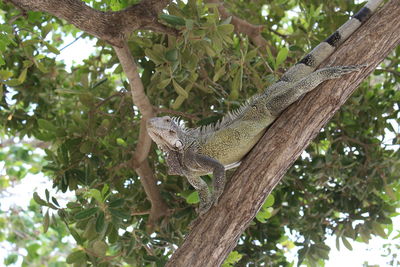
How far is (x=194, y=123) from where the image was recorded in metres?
4.33

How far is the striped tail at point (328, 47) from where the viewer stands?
3.50 metres

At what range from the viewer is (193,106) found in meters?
4.60

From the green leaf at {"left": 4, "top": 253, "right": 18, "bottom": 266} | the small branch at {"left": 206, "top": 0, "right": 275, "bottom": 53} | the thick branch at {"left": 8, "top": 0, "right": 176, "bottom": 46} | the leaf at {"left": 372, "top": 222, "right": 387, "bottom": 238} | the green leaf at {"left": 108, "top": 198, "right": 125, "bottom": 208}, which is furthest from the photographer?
the green leaf at {"left": 4, "top": 253, "right": 18, "bottom": 266}

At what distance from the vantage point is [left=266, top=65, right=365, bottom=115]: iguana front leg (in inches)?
123

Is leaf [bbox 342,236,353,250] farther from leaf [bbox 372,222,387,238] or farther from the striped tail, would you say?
the striped tail

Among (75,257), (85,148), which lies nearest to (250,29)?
(85,148)

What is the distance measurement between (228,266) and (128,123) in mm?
1767

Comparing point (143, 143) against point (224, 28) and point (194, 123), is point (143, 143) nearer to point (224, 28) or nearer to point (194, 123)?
point (194, 123)

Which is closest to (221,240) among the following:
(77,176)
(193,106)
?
(77,176)

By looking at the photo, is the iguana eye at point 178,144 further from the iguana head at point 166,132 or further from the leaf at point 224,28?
Result: the leaf at point 224,28

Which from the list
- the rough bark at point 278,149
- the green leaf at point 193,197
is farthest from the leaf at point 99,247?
the rough bark at point 278,149

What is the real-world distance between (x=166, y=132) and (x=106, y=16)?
86cm

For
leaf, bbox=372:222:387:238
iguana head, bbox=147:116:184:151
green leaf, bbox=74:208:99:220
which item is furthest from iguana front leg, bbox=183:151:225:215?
leaf, bbox=372:222:387:238

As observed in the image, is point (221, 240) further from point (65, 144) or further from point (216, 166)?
point (65, 144)
